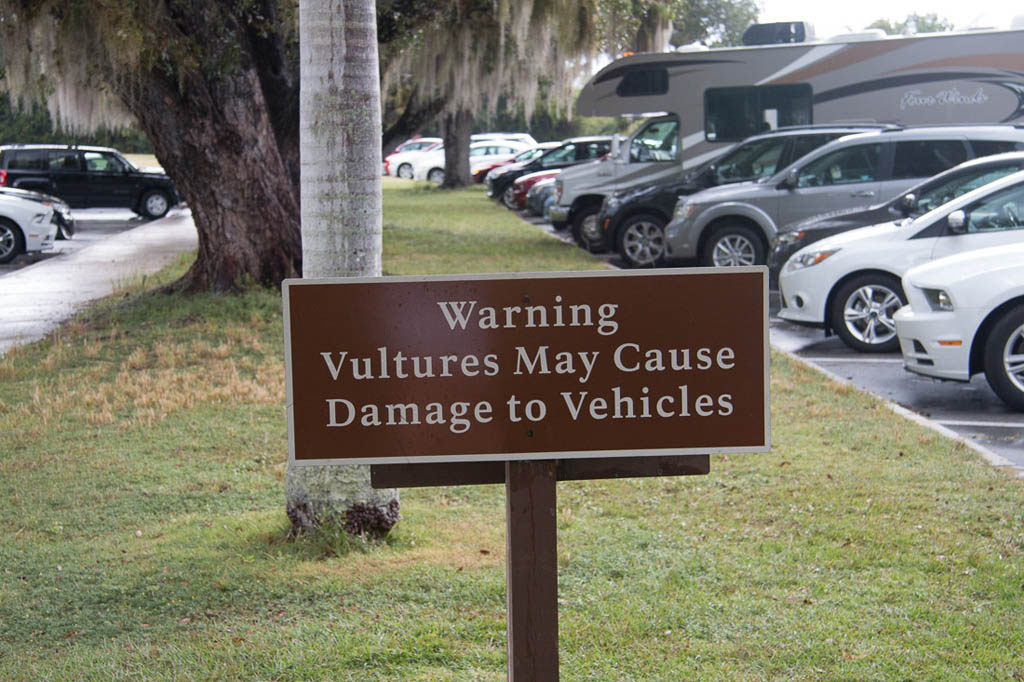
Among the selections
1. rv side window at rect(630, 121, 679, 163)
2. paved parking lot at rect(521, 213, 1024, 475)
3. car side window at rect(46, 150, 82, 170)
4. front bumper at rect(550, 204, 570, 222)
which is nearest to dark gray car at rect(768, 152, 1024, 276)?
paved parking lot at rect(521, 213, 1024, 475)

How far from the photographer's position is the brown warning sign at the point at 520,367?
3004 mm

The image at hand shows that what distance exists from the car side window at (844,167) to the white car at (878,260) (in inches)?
123

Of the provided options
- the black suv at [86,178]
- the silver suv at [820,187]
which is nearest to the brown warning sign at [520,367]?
the silver suv at [820,187]

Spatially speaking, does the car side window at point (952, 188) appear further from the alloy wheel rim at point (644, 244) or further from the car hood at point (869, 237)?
the alloy wheel rim at point (644, 244)

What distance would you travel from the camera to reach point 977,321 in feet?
26.8

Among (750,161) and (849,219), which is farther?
(750,161)

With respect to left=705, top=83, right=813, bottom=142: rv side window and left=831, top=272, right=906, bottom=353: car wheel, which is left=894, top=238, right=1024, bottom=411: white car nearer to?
left=831, top=272, right=906, bottom=353: car wheel

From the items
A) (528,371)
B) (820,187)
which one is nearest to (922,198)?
(820,187)

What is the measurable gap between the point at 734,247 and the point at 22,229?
11595mm

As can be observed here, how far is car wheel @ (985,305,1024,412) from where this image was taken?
815 cm

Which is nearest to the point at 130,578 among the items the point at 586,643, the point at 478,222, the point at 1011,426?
the point at 586,643

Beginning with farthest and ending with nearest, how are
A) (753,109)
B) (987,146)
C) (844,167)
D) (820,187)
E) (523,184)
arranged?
(523,184) < (753,109) < (820,187) < (844,167) < (987,146)

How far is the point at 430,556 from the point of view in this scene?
5.32m

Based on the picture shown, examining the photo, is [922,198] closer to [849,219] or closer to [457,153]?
[849,219]
